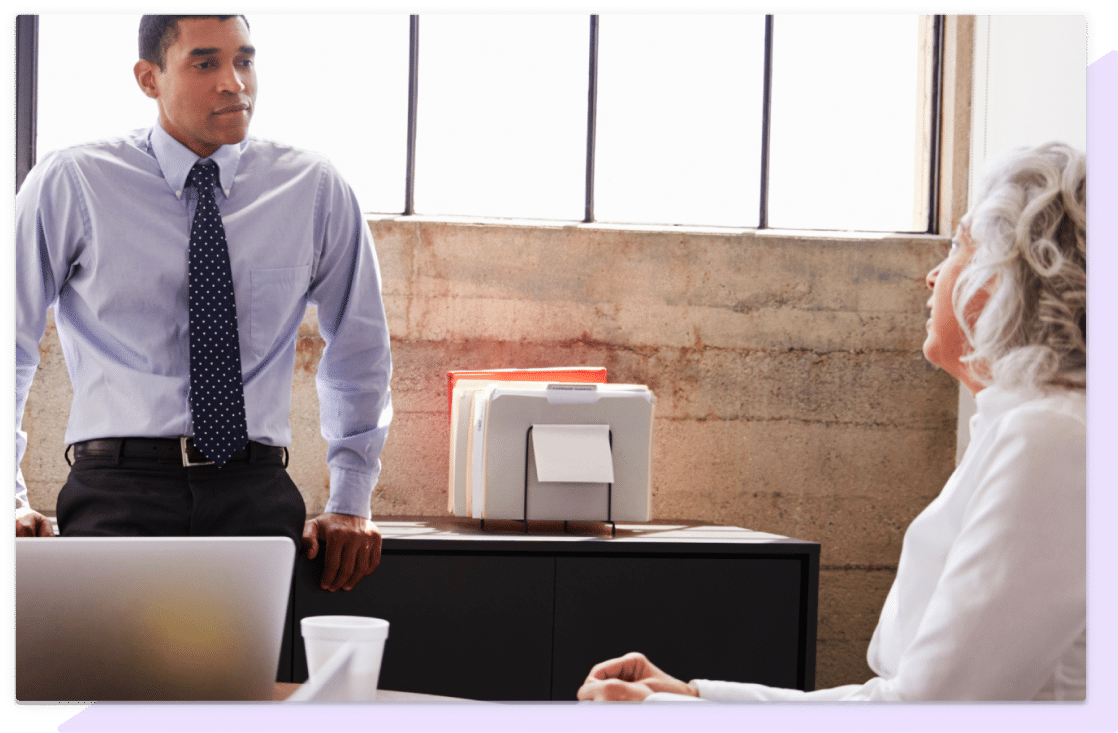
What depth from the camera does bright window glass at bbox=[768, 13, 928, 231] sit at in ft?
6.20

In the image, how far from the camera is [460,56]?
1.98 metres

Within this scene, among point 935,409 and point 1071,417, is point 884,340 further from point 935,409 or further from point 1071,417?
point 1071,417

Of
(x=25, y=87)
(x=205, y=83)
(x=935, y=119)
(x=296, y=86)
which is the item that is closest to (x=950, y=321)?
(x=935, y=119)

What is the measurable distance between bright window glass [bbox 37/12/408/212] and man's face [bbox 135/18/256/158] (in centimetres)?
2

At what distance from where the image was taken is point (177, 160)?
170 cm

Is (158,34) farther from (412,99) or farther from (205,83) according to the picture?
(412,99)

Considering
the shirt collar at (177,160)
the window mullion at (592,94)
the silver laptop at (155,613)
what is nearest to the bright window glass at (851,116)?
the window mullion at (592,94)

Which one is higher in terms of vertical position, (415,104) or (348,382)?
(415,104)

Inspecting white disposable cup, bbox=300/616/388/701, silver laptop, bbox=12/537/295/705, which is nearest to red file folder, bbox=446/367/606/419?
white disposable cup, bbox=300/616/388/701

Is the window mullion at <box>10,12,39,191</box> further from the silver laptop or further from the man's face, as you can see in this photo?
the silver laptop

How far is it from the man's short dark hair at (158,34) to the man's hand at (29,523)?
2.67 feet

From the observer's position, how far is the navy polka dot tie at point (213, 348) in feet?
5.35

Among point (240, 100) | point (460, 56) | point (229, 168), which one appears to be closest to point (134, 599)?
point (229, 168)

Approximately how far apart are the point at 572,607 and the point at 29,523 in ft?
3.22
